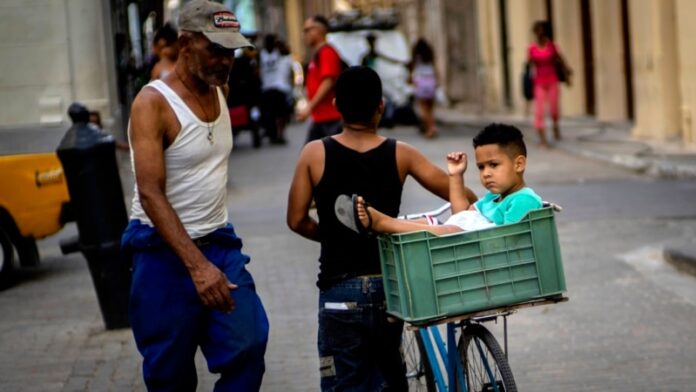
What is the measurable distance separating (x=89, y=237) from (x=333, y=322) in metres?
3.98

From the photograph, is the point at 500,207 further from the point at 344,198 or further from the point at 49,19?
the point at 49,19

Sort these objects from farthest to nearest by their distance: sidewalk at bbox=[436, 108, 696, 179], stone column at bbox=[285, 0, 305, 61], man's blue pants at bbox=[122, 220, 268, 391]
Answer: stone column at bbox=[285, 0, 305, 61], sidewalk at bbox=[436, 108, 696, 179], man's blue pants at bbox=[122, 220, 268, 391]

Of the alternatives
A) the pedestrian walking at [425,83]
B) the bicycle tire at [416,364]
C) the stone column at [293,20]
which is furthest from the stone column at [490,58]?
the stone column at [293,20]

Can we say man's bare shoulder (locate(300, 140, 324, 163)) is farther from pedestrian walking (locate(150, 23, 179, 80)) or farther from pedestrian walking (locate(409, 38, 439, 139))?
pedestrian walking (locate(409, 38, 439, 139))

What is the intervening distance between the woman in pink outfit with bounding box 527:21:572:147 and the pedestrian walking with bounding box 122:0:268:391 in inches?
623

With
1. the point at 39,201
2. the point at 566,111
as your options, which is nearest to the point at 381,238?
the point at 39,201

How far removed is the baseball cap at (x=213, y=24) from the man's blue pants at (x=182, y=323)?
2.27 feet

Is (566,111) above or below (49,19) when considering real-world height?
below

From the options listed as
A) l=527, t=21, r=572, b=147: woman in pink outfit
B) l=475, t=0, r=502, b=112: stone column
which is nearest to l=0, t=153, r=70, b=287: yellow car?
l=527, t=21, r=572, b=147: woman in pink outfit

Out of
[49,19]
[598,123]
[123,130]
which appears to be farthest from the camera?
[598,123]

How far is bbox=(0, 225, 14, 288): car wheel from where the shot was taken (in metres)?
10.9

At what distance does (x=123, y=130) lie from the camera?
19922 mm

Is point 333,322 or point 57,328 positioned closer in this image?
point 333,322

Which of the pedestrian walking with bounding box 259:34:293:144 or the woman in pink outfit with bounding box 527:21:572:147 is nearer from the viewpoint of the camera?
the woman in pink outfit with bounding box 527:21:572:147
